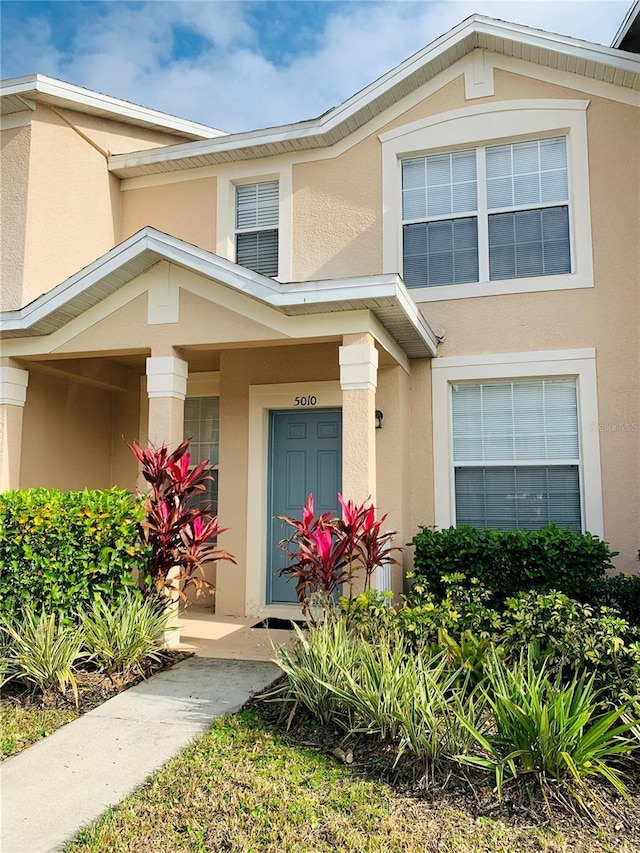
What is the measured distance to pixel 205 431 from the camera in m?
9.41

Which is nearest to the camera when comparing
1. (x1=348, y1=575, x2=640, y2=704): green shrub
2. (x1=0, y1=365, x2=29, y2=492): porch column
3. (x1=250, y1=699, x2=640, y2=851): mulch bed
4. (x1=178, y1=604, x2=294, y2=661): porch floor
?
(x1=250, y1=699, x2=640, y2=851): mulch bed

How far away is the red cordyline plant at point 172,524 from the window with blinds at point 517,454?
3.24m

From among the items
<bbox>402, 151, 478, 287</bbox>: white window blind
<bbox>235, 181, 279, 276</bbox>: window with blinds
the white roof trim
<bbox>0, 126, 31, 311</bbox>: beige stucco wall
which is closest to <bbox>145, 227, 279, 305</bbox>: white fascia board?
the white roof trim

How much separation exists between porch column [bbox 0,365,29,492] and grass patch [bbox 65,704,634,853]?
15.2ft

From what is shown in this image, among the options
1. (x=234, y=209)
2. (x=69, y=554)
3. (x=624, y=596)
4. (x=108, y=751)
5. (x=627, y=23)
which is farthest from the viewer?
(x=234, y=209)

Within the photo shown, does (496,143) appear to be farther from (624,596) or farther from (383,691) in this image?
(383,691)

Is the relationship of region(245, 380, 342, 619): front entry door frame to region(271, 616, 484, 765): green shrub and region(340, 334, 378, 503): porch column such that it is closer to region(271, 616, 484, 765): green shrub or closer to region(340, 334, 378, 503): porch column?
region(340, 334, 378, 503): porch column

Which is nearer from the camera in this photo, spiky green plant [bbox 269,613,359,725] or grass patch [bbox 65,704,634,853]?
grass patch [bbox 65,704,634,853]

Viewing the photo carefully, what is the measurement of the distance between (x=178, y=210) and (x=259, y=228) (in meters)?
1.28

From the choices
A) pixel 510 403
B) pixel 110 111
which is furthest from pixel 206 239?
pixel 510 403

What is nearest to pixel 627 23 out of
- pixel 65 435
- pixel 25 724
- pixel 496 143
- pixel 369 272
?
pixel 496 143

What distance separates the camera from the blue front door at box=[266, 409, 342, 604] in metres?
8.36

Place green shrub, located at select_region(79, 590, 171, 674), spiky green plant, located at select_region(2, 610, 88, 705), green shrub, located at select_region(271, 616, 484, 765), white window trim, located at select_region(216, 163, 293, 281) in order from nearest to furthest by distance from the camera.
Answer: green shrub, located at select_region(271, 616, 484, 765), spiky green plant, located at select_region(2, 610, 88, 705), green shrub, located at select_region(79, 590, 171, 674), white window trim, located at select_region(216, 163, 293, 281)

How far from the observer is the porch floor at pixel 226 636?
21.4 feet
